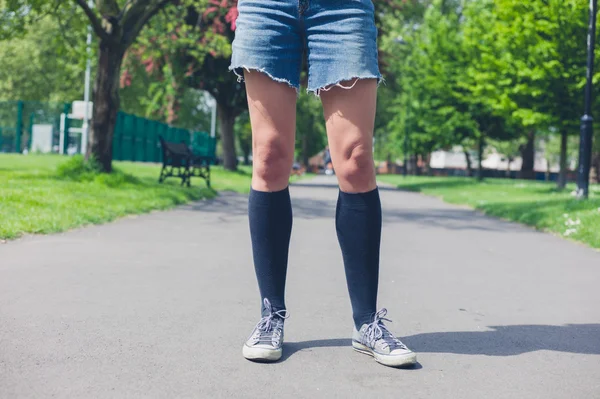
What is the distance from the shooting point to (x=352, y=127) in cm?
303

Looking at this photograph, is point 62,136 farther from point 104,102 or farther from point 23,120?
point 104,102

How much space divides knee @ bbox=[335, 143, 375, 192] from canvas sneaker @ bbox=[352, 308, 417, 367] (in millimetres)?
525

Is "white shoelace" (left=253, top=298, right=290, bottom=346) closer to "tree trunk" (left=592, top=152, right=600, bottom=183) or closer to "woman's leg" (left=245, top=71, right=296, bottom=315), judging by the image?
"woman's leg" (left=245, top=71, right=296, bottom=315)

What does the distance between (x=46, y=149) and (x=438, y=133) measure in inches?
660

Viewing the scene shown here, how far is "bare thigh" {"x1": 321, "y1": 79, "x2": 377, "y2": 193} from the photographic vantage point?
3.04m

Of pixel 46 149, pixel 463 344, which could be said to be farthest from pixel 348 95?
pixel 46 149

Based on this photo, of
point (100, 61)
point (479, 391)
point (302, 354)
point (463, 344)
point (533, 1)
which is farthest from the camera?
point (533, 1)

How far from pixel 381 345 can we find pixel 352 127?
2.83 ft

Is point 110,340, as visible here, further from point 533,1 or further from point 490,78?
point 490,78

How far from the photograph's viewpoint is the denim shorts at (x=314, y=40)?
3.00 metres

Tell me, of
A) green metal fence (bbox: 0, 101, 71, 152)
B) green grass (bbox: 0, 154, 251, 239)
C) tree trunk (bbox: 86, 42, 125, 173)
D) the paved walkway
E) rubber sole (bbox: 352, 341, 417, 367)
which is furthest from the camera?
green metal fence (bbox: 0, 101, 71, 152)

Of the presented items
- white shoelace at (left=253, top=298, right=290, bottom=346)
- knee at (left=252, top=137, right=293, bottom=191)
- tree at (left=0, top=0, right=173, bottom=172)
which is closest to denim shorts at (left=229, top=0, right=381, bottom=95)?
knee at (left=252, top=137, right=293, bottom=191)

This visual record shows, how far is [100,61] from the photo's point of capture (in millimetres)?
13977

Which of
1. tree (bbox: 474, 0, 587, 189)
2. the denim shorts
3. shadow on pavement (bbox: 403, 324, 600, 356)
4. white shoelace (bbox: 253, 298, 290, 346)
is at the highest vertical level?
tree (bbox: 474, 0, 587, 189)
